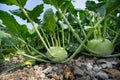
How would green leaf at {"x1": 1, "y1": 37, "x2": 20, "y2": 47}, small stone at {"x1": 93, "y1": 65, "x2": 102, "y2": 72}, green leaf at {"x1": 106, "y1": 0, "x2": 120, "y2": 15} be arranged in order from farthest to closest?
green leaf at {"x1": 1, "y1": 37, "x2": 20, "y2": 47} → small stone at {"x1": 93, "y1": 65, "x2": 102, "y2": 72} → green leaf at {"x1": 106, "y1": 0, "x2": 120, "y2": 15}

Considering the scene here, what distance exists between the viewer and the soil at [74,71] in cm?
136

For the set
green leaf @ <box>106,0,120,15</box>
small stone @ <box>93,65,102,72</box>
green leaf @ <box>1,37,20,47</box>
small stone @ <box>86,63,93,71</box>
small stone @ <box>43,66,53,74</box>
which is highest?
green leaf @ <box>106,0,120,15</box>

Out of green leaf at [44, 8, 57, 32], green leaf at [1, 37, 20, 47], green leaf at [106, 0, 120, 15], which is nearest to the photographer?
green leaf at [106, 0, 120, 15]

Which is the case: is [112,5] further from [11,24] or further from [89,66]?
[11,24]

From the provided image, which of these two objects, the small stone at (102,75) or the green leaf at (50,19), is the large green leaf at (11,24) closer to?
the green leaf at (50,19)

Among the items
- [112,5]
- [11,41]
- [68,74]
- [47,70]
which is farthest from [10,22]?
[112,5]

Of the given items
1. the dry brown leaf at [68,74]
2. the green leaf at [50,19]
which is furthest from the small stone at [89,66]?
the green leaf at [50,19]

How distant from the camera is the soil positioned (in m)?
1.36

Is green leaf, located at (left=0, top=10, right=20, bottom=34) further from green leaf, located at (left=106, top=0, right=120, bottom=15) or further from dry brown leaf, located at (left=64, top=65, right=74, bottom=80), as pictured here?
green leaf, located at (left=106, top=0, right=120, bottom=15)

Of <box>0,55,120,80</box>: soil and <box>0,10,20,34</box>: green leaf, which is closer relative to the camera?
<box>0,55,120,80</box>: soil

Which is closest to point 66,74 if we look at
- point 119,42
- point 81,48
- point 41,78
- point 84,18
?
point 41,78

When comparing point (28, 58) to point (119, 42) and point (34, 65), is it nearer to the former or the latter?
point (34, 65)

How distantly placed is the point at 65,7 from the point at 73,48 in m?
0.26

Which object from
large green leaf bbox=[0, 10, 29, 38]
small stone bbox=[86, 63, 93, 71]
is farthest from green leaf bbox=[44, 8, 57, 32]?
small stone bbox=[86, 63, 93, 71]
